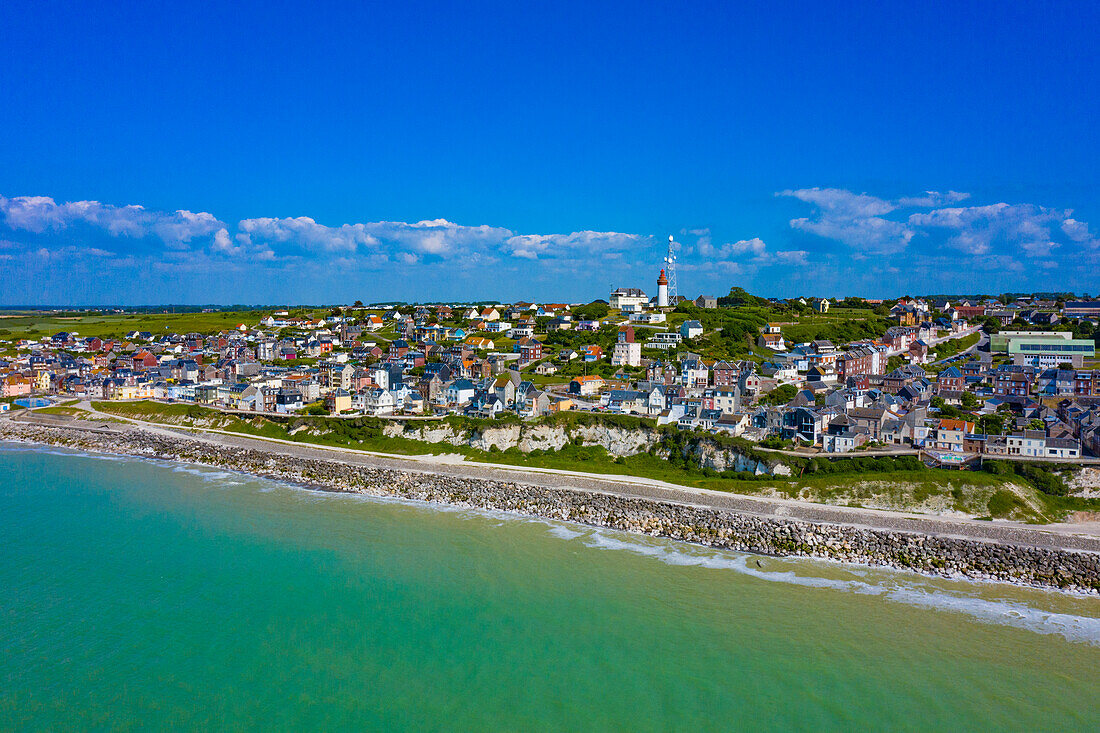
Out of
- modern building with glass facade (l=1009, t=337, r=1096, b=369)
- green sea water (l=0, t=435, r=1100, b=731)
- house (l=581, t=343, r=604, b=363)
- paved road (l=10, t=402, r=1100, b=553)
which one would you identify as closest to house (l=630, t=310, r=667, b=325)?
house (l=581, t=343, r=604, b=363)

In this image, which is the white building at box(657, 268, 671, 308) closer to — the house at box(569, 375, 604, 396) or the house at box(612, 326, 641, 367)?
the house at box(612, 326, 641, 367)

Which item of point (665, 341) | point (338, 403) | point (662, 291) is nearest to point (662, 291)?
point (662, 291)

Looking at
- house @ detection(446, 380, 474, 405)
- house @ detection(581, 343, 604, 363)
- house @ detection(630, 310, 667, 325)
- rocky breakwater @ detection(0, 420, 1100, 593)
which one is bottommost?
rocky breakwater @ detection(0, 420, 1100, 593)

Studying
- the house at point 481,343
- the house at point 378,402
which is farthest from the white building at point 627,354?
the house at point 378,402

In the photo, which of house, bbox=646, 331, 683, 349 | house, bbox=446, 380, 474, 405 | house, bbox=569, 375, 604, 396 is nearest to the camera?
house, bbox=446, 380, 474, 405

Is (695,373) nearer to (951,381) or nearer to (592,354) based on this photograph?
(592,354)

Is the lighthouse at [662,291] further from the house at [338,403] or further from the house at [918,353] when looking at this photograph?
the house at [338,403]
